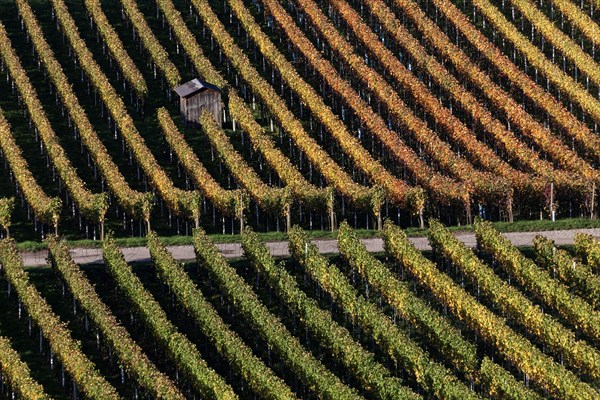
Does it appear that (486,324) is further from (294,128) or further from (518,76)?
(518,76)

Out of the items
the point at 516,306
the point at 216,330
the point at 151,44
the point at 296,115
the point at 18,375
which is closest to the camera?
the point at 18,375

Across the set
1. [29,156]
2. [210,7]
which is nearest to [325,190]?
[29,156]

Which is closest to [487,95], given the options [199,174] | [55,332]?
[199,174]

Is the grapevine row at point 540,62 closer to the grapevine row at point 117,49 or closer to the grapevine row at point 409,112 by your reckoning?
the grapevine row at point 409,112

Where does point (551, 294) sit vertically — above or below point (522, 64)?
below

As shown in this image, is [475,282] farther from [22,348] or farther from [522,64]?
[522,64]

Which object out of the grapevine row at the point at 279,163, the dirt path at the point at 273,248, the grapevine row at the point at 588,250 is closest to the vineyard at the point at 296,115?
the grapevine row at the point at 279,163
